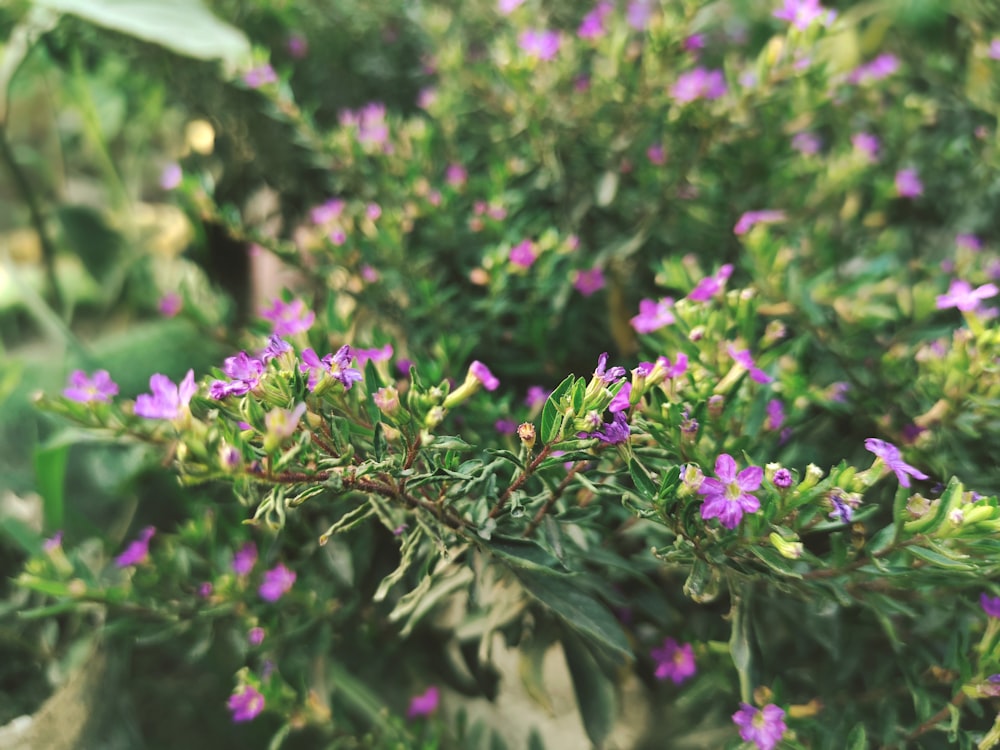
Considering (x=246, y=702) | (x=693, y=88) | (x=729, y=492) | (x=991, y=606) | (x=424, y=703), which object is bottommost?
(x=424, y=703)

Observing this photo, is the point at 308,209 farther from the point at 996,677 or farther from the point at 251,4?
the point at 996,677

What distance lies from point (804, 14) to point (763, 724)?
1.91 feet

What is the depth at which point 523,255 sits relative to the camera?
0.71 metres

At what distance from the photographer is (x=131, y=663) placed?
0.84 meters

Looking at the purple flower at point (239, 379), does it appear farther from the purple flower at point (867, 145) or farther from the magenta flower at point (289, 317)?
the purple flower at point (867, 145)

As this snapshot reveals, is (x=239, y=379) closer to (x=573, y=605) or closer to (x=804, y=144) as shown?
(x=573, y=605)

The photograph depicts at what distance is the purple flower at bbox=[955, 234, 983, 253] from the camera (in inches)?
31.1

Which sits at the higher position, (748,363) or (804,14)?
(804,14)

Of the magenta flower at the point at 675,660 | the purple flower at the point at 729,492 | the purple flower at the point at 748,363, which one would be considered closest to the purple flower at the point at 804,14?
the purple flower at the point at 748,363

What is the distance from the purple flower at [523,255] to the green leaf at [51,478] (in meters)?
0.47

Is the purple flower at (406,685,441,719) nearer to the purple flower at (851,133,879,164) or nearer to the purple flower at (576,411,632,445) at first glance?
the purple flower at (576,411,632,445)

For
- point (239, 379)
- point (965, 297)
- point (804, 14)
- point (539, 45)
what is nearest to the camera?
point (239, 379)

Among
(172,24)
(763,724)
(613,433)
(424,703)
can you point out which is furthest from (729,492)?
(172,24)

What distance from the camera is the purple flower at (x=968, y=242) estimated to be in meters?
0.79
